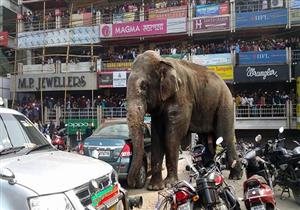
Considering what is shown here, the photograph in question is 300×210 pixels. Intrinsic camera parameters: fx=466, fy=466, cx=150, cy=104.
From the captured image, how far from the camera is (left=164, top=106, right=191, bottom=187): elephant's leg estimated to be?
9125mm

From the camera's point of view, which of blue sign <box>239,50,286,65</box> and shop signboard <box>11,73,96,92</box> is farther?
shop signboard <box>11,73,96,92</box>

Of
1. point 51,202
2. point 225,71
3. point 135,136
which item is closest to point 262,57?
point 225,71

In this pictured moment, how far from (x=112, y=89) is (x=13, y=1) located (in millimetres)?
14371

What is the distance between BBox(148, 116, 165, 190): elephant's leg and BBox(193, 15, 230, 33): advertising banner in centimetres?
2170

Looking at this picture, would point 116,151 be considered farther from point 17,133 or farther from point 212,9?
point 212,9

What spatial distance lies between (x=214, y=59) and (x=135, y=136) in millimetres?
21678

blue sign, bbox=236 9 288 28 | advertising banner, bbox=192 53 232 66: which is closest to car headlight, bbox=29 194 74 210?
advertising banner, bbox=192 53 232 66

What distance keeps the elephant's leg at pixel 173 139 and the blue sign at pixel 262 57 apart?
19.7 meters

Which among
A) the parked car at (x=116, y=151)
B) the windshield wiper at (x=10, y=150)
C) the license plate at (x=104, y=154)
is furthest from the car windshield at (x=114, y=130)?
the windshield wiper at (x=10, y=150)

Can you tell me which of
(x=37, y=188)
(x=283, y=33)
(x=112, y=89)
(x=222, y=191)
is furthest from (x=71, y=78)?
(x=37, y=188)

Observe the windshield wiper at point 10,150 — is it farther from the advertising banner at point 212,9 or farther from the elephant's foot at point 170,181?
the advertising banner at point 212,9

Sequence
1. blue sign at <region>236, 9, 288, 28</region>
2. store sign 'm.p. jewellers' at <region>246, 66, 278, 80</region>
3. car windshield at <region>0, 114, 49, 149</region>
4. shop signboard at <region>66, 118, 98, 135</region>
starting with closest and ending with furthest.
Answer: car windshield at <region>0, 114, 49, 149</region>, store sign 'm.p. jewellers' at <region>246, 66, 278, 80</region>, blue sign at <region>236, 9, 288, 28</region>, shop signboard at <region>66, 118, 98, 135</region>

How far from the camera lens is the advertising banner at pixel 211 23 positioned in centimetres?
3009

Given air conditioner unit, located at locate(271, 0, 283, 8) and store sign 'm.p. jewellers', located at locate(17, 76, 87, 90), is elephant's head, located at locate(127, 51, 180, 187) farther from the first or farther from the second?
store sign 'm.p. jewellers', located at locate(17, 76, 87, 90)
